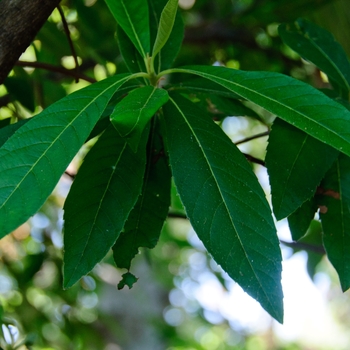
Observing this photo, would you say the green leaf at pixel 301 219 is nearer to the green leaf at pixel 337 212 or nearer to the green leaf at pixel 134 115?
the green leaf at pixel 337 212

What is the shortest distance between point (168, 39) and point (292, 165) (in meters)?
0.32

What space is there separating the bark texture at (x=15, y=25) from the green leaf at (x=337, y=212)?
0.51 m

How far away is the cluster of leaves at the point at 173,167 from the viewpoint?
1.98 feet

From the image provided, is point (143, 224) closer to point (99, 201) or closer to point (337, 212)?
point (99, 201)

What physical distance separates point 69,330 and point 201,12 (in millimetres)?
1470

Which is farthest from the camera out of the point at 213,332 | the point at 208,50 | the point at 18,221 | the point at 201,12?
the point at 213,332

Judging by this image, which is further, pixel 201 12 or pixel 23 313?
pixel 201 12

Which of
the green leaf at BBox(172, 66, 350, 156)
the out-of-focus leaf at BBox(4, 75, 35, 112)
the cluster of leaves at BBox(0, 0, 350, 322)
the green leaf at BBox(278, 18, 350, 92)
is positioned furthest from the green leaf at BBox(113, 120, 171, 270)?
the out-of-focus leaf at BBox(4, 75, 35, 112)

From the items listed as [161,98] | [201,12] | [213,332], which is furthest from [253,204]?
[213,332]

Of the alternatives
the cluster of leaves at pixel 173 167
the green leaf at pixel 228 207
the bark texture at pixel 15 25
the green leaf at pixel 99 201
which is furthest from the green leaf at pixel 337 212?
the bark texture at pixel 15 25

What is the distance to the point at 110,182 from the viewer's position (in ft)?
2.44

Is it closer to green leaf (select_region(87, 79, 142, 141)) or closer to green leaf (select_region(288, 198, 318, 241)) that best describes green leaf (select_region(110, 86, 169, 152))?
green leaf (select_region(87, 79, 142, 141))

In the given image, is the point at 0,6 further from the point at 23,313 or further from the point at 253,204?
the point at 23,313

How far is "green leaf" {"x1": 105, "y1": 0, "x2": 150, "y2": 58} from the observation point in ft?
2.66
